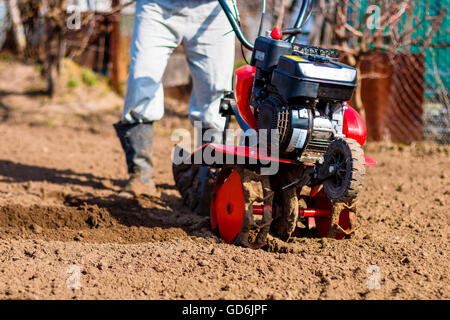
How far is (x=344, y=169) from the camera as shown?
2191mm

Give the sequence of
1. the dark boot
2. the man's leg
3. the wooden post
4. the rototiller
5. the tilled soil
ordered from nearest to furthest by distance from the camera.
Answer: the tilled soil < the rototiller < the man's leg < the dark boot < the wooden post

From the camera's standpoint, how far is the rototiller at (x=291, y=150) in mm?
2277

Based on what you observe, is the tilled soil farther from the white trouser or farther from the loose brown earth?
the white trouser

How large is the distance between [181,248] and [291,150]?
2.26 ft

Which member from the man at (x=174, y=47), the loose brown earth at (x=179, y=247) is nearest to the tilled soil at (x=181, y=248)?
the loose brown earth at (x=179, y=247)

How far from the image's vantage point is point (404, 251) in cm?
248

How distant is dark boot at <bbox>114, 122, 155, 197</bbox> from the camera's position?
3779 millimetres

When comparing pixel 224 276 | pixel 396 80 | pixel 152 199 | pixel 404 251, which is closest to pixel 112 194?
pixel 152 199

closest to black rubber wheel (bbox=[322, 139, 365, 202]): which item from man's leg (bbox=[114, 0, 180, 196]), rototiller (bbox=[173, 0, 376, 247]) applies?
rototiller (bbox=[173, 0, 376, 247])

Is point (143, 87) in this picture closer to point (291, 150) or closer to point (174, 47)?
point (174, 47)

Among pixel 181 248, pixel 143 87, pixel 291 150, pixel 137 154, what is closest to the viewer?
pixel 291 150

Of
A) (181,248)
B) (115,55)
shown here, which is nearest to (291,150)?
(181,248)

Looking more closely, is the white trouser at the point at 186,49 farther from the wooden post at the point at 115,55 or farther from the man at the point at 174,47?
the wooden post at the point at 115,55

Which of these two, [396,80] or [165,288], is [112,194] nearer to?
[165,288]
